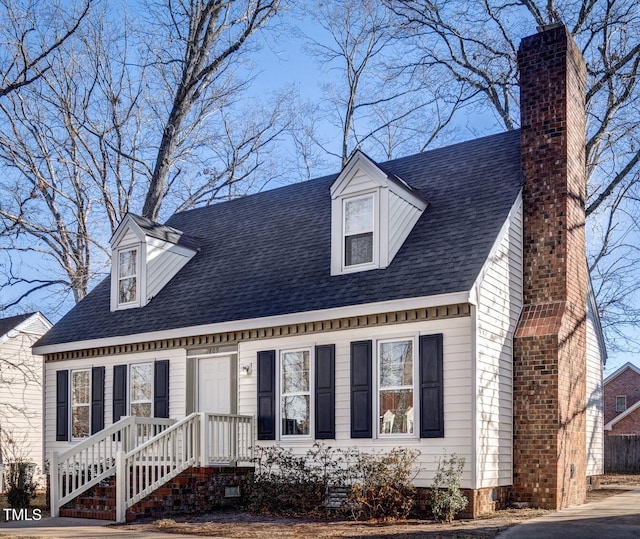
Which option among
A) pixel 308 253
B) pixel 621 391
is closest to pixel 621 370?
pixel 621 391

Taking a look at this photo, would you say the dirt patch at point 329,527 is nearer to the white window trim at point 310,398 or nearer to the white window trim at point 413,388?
the white window trim at point 413,388

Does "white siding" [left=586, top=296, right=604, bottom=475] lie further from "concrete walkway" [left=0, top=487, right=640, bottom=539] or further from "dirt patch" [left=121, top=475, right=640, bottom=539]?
"dirt patch" [left=121, top=475, right=640, bottom=539]

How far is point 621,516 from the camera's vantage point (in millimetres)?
13422

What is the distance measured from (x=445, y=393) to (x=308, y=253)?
204 inches

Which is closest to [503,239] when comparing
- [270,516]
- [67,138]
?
[270,516]

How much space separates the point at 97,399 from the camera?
63.1 ft

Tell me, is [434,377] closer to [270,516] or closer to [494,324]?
[494,324]

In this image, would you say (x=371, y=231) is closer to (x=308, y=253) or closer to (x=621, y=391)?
(x=308, y=253)

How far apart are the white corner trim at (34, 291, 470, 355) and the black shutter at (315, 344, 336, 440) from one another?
0.68 metres

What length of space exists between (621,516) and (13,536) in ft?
30.2

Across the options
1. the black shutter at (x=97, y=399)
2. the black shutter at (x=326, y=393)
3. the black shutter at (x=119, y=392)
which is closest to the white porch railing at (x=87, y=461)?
the black shutter at (x=119, y=392)

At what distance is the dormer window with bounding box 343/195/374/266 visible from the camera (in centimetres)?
1608

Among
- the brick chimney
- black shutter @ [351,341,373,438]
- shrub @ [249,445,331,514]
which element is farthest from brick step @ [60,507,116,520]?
the brick chimney

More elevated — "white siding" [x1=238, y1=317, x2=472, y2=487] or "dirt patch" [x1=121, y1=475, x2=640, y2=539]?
"white siding" [x1=238, y1=317, x2=472, y2=487]
